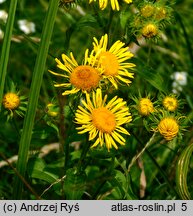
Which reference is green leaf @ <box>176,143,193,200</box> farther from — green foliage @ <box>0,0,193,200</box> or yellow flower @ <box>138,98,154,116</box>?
yellow flower @ <box>138,98,154,116</box>

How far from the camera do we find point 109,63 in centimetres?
156

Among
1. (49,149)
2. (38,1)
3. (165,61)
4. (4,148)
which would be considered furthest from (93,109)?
(38,1)

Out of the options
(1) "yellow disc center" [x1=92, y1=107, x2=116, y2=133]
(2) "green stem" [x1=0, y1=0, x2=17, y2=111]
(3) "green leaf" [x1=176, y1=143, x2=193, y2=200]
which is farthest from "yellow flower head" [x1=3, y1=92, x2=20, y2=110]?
(3) "green leaf" [x1=176, y1=143, x2=193, y2=200]

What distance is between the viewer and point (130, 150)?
1896 mm

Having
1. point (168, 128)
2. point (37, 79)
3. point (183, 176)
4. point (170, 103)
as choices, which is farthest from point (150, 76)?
point (37, 79)

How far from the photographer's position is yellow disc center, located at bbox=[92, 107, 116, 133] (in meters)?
1.52

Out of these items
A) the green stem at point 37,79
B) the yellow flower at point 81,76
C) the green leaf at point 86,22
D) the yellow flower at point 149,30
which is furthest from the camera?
the green leaf at point 86,22

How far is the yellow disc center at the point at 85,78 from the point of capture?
149cm

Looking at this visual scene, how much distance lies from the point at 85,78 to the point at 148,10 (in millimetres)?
350

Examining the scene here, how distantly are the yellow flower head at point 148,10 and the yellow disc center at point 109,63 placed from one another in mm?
190

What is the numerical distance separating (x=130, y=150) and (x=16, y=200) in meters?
0.54

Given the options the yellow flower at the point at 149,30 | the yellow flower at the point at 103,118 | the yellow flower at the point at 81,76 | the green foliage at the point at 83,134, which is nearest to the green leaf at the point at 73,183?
the green foliage at the point at 83,134

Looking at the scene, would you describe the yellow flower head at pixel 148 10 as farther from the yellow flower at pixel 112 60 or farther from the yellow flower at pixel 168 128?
the yellow flower at pixel 168 128

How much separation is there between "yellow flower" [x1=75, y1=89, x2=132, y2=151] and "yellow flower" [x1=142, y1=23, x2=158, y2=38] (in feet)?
0.83
